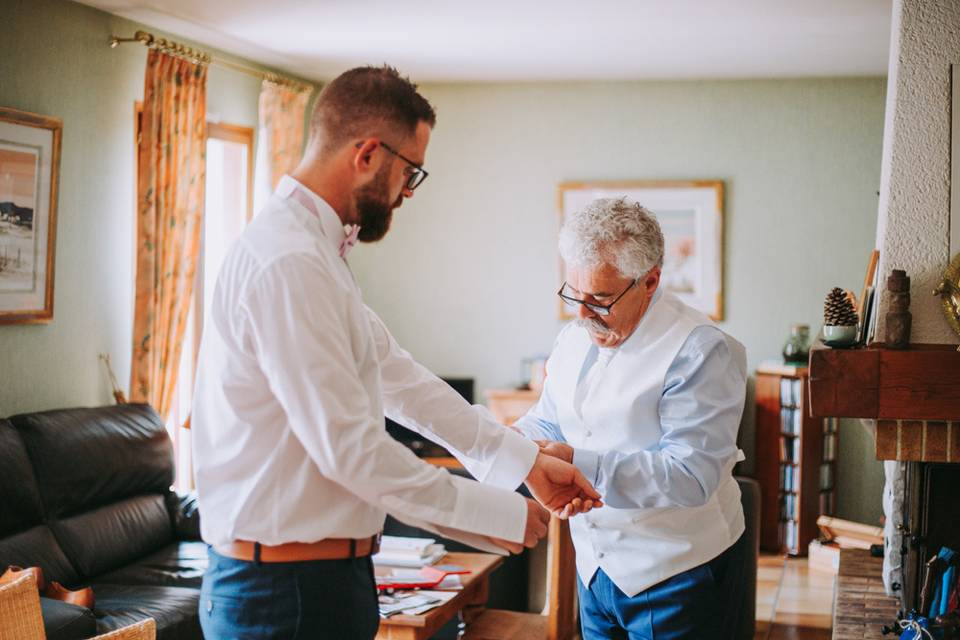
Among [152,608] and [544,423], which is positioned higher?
[544,423]

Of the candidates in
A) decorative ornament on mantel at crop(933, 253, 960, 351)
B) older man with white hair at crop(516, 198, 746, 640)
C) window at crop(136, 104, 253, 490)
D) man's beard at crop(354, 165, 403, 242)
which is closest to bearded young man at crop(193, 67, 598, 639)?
man's beard at crop(354, 165, 403, 242)

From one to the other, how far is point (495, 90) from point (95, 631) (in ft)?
14.8

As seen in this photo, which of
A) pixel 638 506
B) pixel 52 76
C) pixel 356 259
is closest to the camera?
pixel 638 506

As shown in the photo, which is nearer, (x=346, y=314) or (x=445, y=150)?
(x=346, y=314)

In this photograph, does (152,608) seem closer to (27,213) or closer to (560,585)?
(560,585)

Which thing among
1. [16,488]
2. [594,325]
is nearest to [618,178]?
[16,488]

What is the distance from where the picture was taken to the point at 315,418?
1.64 meters

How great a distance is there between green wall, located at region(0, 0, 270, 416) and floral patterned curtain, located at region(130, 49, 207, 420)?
130 mm

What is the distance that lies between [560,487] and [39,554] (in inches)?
103

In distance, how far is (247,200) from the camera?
6.44 m

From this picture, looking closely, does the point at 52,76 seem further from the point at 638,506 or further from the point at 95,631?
the point at 638,506

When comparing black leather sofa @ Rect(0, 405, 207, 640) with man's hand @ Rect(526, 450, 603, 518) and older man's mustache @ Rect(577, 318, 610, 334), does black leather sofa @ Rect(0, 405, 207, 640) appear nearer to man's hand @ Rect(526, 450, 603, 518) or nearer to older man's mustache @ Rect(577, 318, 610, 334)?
man's hand @ Rect(526, 450, 603, 518)

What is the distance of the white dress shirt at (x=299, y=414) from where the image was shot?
1647 millimetres

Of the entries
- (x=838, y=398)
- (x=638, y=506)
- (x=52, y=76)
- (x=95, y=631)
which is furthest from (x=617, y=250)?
(x=52, y=76)
